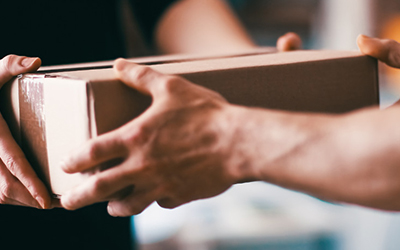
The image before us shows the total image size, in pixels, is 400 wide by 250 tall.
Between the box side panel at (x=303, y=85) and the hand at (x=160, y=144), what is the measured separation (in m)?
0.05

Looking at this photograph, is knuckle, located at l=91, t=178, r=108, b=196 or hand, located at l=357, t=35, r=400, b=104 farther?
hand, located at l=357, t=35, r=400, b=104

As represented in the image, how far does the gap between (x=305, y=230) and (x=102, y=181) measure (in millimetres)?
1971

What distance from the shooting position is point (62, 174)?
50 centimetres

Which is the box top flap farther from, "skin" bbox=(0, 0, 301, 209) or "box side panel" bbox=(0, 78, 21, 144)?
"skin" bbox=(0, 0, 301, 209)

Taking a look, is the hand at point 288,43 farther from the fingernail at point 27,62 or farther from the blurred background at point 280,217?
the blurred background at point 280,217

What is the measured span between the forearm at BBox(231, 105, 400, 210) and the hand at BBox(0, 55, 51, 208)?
24 centimetres

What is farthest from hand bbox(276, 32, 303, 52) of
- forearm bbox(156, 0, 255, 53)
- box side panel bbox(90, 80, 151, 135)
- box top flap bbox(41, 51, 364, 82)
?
box side panel bbox(90, 80, 151, 135)

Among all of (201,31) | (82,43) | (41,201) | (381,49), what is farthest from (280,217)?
(41,201)

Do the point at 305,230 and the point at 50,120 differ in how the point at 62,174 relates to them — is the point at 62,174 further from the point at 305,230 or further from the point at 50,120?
the point at 305,230

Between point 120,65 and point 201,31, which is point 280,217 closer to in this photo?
point 201,31

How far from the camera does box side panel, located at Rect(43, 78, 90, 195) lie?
46 cm

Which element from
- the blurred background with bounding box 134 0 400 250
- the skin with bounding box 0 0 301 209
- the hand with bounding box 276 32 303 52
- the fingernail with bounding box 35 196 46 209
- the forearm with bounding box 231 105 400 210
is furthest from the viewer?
the blurred background with bounding box 134 0 400 250

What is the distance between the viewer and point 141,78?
1.53ft

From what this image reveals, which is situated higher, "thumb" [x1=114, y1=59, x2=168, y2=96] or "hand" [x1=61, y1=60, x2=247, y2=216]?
"thumb" [x1=114, y1=59, x2=168, y2=96]
